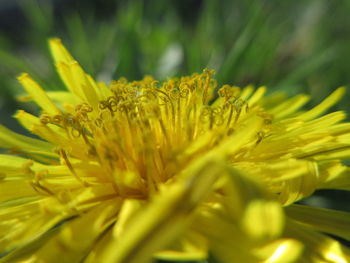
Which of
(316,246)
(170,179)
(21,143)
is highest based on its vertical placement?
(21,143)

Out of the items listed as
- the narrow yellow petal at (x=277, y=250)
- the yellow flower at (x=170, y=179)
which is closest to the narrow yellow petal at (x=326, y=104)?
the yellow flower at (x=170, y=179)

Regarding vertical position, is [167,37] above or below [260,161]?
above

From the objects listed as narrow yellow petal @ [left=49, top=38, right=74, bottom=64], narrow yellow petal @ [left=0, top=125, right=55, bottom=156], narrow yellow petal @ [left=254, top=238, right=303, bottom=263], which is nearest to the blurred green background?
narrow yellow petal @ [left=49, top=38, right=74, bottom=64]

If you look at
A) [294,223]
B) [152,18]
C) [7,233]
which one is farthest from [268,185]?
[152,18]

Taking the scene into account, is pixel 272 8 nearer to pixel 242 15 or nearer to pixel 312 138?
pixel 242 15

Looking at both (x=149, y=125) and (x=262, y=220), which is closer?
(x=262, y=220)

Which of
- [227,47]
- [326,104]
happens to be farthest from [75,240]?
[227,47]

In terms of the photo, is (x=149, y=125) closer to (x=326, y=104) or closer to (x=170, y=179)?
(x=170, y=179)

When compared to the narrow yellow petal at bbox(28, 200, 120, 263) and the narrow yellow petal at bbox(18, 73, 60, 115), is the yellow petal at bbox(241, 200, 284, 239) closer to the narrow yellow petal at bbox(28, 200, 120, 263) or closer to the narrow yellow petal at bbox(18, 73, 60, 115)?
the narrow yellow petal at bbox(28, 200, 120, 263)
